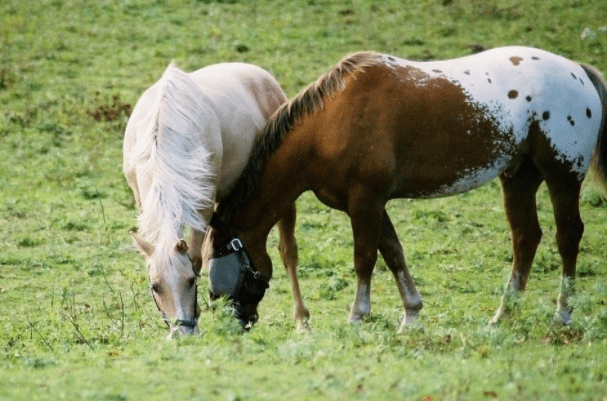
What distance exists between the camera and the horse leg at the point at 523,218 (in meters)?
7.54

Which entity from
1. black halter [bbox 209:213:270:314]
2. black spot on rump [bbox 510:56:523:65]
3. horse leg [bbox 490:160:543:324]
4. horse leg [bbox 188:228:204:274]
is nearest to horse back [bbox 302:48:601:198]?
black spot on rump [bbox 510:56:523:65]

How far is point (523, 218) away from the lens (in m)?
7.60

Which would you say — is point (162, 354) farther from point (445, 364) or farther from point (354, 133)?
point (354, 133)

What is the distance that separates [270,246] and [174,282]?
172 inches

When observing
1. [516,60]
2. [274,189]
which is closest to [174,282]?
[274,189]

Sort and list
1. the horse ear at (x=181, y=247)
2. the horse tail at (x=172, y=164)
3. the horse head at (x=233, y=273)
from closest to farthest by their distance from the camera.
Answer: the horse ear at (x=181, y=247), the horse tail at (x=172, y=164), the horse head at (x=233, y=273)

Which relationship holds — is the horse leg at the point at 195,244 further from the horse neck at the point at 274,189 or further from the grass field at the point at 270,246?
the horse neck at the point at 274,189

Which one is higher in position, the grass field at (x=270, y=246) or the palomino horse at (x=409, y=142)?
the palomino horse at (x=409, y=142)

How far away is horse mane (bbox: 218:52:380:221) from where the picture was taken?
687 cm

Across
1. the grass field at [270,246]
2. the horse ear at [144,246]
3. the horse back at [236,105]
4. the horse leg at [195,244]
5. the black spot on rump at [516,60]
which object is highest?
the black spot on rump at [516,60]

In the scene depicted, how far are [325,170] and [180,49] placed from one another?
10.1 meters

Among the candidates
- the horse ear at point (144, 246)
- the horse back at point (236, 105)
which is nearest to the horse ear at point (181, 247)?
the horse ear at point (144, 246)

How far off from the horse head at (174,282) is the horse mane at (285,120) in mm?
1285

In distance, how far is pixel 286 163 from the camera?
6883 millimetres
